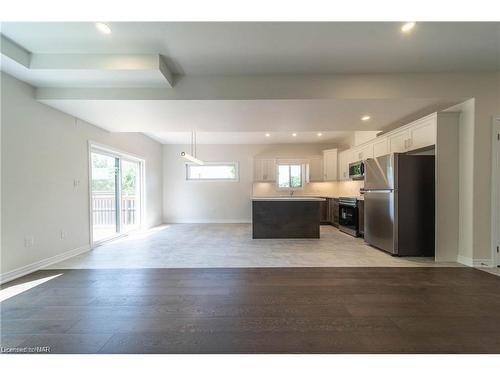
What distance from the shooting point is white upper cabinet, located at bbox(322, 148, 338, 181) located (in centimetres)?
696

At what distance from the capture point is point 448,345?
1554 mm

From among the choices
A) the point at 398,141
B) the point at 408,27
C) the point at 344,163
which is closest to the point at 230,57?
the point at 408,27

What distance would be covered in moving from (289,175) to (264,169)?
0.89 m

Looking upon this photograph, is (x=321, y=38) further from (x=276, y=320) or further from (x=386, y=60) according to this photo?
(x=276, y=320)

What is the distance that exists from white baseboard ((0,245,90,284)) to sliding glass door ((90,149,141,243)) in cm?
60

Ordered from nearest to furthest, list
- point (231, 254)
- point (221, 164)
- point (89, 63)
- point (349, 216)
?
point (89, 63), point (231, 254), point (349, 216), point (221, 164)

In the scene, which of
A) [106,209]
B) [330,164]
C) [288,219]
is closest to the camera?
[288,219]

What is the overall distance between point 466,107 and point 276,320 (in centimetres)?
382

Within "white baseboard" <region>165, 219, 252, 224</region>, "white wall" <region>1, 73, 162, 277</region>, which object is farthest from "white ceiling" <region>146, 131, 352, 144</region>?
"white baseboard" <region>165, 219, 252, 224</region>

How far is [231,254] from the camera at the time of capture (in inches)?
153

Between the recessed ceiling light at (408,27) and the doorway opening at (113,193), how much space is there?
5.00 meters

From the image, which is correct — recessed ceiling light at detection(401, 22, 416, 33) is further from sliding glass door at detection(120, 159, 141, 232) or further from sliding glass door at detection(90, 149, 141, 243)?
sliding glass door at detection(120, 159, 141, 232)

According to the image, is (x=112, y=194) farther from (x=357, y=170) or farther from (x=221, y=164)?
(x=357, y=170)

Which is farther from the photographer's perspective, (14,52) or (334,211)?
(334,211)
